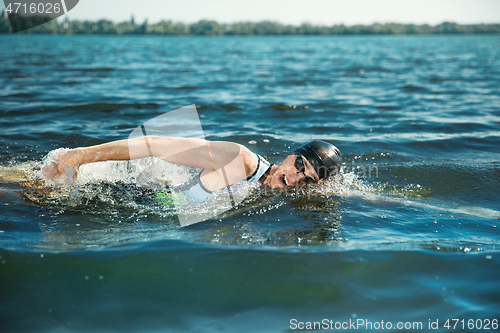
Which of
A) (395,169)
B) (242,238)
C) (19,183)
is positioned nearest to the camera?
(242,238)

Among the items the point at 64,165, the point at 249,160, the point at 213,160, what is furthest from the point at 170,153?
the point at 64,165

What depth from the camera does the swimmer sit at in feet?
14.9

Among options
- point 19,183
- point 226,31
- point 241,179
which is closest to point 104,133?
point 19,183

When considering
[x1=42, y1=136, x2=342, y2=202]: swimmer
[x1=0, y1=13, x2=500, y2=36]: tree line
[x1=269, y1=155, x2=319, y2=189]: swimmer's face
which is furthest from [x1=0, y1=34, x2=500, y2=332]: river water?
[x1=0, y1=13, x2=500, y2=36]: tree line

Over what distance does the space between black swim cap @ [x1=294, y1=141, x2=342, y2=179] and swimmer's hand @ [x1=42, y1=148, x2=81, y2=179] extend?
2.65 meters

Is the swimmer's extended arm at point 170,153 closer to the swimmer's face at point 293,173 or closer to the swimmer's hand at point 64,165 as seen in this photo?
the swimmer's hand at point 64,165

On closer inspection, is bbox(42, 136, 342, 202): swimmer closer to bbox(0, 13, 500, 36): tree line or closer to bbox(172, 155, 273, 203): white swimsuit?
bbox(172, 155, 273, 203): white swimsuit

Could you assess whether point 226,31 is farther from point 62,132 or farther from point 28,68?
point 62,132

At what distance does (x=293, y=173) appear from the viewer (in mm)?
4984

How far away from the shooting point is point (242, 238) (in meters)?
4.07

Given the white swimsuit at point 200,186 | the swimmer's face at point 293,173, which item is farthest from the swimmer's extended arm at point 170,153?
the swimmer's face at point 293,173

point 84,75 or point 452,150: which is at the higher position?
point 84,75

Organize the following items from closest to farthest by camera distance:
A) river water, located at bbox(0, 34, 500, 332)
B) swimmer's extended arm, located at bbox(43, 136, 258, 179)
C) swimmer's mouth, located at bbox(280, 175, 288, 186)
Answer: river water, located at bbox(0, 34, 500, 332) < swimmer's extended arm, located at bbox(43, 136, 258, 179) < swimmer's mouth, located at bbox(280, 175, 288, 186)

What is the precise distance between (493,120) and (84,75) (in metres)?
15.5
